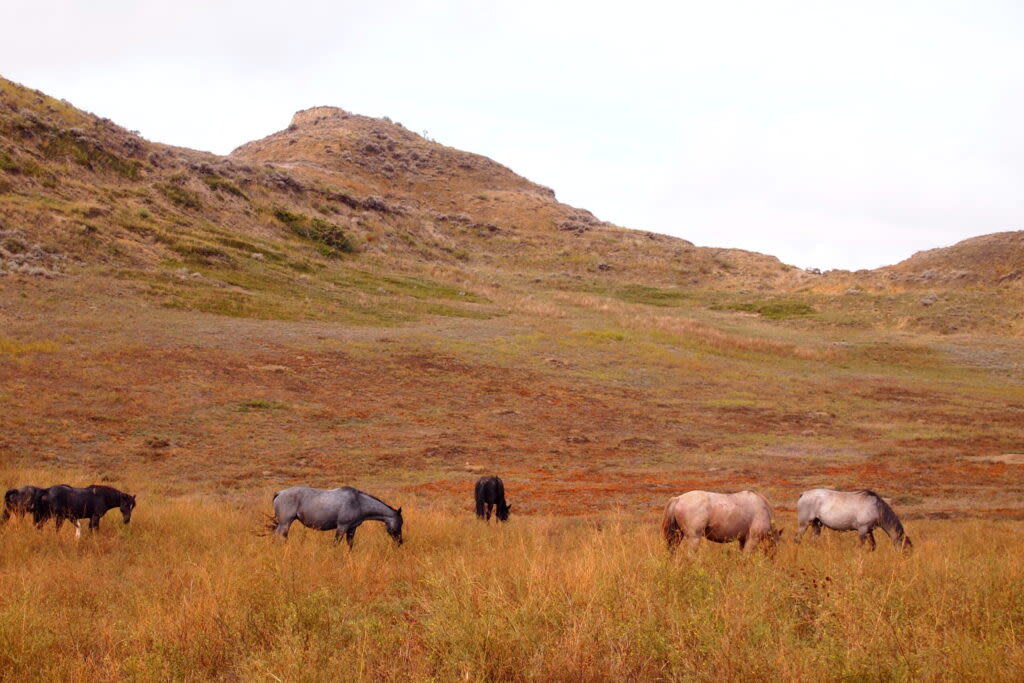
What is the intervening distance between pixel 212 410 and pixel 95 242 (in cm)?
3002

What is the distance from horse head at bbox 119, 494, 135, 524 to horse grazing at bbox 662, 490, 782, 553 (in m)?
9.02

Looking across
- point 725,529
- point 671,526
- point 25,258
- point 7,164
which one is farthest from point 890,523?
point 7,164

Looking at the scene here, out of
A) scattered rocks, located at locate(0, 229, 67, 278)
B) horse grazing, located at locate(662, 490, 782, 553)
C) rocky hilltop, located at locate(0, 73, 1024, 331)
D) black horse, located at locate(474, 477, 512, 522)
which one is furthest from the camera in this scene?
rocky hilltop, located at locate(0, 73, 1024, 331)

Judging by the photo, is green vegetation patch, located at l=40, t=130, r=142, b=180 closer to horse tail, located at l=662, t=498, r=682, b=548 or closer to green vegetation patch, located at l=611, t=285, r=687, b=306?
green vegetation patch, located at l=611, t=285, r=687, b=306

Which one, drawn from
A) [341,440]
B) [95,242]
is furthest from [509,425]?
[95,242]

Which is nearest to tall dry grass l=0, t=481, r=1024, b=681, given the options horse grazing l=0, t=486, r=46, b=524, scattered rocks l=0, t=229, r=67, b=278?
horse grazing l=0, t=486, r=46, b=524

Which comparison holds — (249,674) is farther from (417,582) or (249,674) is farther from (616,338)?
(616,338)

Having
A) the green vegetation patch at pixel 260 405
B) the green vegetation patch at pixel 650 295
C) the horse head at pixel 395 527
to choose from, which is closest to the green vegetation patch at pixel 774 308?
the green vegetation patch at pixel 650 295

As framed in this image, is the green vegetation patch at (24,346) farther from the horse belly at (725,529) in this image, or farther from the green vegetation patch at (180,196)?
the green vegetation patch at (180,196)

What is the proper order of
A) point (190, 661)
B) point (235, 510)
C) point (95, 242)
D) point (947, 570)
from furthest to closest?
point (95, 242) < point (235, 510) < point (947, 570) < point (190, 661)

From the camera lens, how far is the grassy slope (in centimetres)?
573

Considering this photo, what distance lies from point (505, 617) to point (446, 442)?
17.3m

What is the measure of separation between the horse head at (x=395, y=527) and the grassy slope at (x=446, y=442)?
0.35m

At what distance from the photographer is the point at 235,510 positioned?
1333 cm
